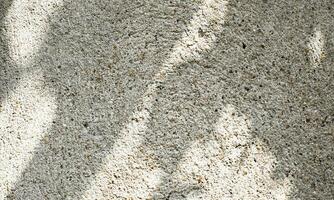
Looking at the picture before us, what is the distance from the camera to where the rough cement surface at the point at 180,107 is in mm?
2174

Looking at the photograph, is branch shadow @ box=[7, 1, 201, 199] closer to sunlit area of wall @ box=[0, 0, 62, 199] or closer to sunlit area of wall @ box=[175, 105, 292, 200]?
sunlit area of wall @ box=[0, 0, 62, 199]

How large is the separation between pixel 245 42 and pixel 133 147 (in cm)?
85

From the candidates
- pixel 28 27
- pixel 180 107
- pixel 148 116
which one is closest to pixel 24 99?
pixel 28 27

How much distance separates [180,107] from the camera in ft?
7.25

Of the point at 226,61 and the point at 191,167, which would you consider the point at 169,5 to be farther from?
the point at 191,167

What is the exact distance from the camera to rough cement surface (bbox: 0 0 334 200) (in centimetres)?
217

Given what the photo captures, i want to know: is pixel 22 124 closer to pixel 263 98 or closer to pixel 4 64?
pixel 4 64

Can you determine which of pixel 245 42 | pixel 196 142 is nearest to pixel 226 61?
pixel 245 42

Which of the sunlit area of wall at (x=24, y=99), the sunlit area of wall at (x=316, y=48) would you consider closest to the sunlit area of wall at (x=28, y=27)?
the sunlit area of wall at (x=24, y=99)

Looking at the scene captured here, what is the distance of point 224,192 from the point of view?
216 cm

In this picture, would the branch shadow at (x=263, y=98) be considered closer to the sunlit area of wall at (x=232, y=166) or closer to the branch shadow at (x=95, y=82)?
the sunlit area of wall at (x=232, y=166)

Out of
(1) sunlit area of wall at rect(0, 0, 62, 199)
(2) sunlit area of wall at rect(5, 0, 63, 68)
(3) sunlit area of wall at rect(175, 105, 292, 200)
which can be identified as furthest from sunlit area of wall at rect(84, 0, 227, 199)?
(2) sunlit area of wall at rect(5, 0, 63, 68)

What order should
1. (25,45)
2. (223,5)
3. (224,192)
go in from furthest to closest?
(25,45), (223,5), (224,192)

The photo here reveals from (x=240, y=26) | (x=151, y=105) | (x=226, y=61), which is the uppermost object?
(x=240, y=26)
